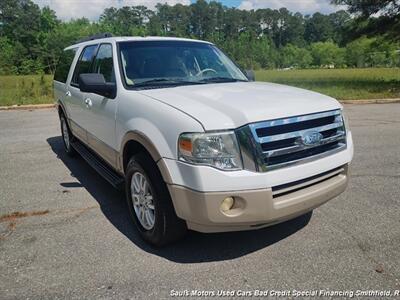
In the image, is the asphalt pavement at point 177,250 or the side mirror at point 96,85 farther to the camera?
the side mirror at point 96,85

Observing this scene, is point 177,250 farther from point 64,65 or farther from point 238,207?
point 64,65

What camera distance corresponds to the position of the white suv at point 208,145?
2.88m

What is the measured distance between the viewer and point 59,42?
8431cm

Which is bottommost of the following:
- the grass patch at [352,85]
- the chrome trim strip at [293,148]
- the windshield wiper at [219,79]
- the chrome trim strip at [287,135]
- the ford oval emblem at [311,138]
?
the grass patch at [352,85]

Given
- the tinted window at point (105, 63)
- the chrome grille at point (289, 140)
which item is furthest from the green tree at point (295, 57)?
the chrome grille at point (289, 140)

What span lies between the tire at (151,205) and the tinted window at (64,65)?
3.28 meters

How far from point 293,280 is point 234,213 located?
0.70 m

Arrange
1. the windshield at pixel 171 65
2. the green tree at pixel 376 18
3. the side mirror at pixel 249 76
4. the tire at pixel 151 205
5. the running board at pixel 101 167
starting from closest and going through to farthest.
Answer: the tire at pixel 151 205 < the windshield at pixel 171 65 < the running board at pixel 101 167 < the side mirror at pixel 249 76 < the green tree at pixel 376 18

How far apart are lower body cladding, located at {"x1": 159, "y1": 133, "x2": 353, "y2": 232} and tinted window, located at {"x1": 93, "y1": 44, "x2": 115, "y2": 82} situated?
164 centimetres

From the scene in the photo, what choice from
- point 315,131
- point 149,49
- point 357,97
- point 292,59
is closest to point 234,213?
point 315,131

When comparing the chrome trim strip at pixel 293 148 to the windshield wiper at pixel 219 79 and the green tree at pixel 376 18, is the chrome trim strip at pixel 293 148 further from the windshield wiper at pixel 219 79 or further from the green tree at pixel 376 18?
the green tree at pixel 376 18

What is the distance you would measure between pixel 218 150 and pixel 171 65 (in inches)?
71.0

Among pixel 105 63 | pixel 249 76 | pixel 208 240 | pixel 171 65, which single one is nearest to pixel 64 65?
pixel 105 63

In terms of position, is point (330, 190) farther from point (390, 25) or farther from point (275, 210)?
point (390, 25)
